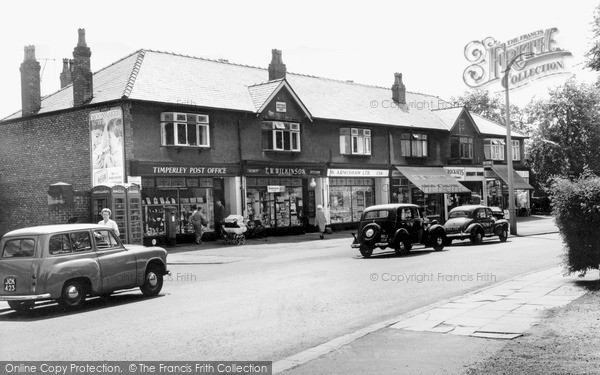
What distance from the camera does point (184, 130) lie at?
27.1 m

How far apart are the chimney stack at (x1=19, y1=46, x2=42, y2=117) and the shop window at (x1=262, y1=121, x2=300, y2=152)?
11.4 meters

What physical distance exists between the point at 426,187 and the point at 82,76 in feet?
70.3

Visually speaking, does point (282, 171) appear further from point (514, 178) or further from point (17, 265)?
point (514, 178)

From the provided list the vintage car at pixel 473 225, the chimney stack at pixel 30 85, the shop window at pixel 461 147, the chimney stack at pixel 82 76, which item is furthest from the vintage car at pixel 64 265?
the shop window at pixel 461 147

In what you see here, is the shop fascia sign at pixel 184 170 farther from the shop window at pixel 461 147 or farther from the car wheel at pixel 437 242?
the shop window at pixel 461 147

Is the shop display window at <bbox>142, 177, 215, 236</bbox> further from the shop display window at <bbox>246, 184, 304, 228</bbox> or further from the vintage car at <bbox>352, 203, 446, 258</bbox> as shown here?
the vintage car at <bbox>352, 203, 446, 258</bbox>

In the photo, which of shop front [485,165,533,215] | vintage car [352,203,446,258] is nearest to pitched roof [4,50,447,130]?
shop front [485,165,533,215]

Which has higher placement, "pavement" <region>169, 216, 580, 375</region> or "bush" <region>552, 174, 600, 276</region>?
"bush" <region>552, 174, 600, 276</region>

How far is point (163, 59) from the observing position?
30109mm

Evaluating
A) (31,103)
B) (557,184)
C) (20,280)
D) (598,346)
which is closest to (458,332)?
(598,346)

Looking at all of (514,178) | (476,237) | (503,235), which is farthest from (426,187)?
(476,237)

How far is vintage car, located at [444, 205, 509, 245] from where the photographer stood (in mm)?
23328

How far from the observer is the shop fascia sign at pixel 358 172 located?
34.3 meters

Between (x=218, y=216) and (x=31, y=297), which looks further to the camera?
(x=218, y=216)
